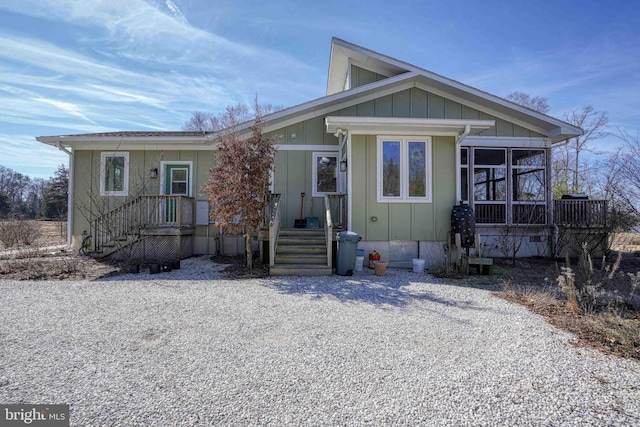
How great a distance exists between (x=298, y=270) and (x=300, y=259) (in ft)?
1.24

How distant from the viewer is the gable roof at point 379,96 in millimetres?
9094

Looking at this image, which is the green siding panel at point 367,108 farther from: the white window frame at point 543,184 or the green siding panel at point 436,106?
the white window frame at point 543,184

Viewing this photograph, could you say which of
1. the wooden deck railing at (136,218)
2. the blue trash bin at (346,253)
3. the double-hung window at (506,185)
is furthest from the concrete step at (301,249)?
the double-hung window at (506,185)

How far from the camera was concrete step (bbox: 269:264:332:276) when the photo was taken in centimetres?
693

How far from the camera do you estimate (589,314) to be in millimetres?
4105

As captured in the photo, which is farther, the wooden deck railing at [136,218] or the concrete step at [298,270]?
the wooden deck railing at [136,218]

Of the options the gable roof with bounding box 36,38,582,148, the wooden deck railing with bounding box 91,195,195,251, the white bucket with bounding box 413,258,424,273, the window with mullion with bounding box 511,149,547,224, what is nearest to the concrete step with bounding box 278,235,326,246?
the white bucket with bounding box 413,258,424,273

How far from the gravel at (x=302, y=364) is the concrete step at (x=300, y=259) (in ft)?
6.98

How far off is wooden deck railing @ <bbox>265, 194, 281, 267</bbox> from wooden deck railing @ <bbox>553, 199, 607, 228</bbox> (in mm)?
8766

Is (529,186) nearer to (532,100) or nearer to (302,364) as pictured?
(302,364)

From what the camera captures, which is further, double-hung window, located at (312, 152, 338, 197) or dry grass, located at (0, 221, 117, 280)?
double-hung window, located at (312, 152, 338, 197)

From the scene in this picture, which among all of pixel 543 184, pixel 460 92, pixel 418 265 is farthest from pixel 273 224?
pixel 543 184

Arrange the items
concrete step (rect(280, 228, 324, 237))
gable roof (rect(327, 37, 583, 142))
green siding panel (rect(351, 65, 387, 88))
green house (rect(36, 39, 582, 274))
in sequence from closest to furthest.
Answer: concrete step (rect(280, 228, 324, 237)) → green house (rect(36, 39, 582, 274)) → gable roof (rect(327, 37, 583, 142)) → green siding panel (rect(351, 65, 387, 88))

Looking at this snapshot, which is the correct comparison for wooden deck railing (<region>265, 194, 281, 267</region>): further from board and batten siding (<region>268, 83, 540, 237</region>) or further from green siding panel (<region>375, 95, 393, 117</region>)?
green siding panel (<region>375, 95, 393, 117</region>)
